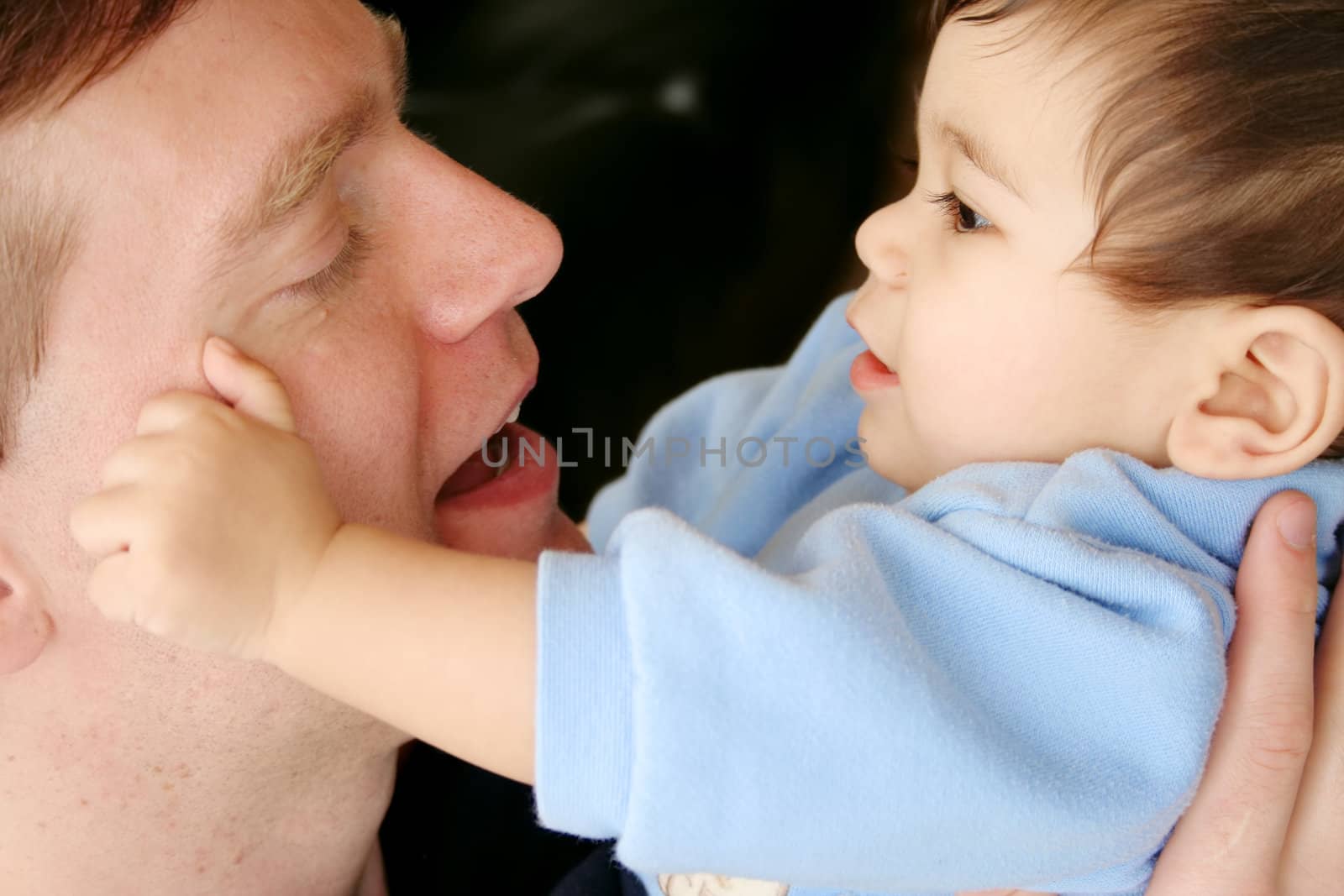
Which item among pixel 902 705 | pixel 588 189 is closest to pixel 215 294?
pixel 902 705

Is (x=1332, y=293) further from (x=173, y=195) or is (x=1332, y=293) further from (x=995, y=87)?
(x=173, y=195)

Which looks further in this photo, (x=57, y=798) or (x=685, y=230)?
(x=685, y=230)

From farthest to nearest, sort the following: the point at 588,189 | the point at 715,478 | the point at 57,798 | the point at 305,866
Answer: the point at 588,189 → the point at 715,478 → the point at 305,866 → the point at 57,798

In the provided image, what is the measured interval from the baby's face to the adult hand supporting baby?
0.13m

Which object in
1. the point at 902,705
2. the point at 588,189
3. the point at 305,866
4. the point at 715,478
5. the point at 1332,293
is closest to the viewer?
the point at 902,705

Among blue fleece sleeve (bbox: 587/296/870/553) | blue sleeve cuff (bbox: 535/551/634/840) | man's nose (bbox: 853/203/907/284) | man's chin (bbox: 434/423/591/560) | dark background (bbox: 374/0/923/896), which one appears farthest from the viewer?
dark background (bbox: 374/0/923/896)

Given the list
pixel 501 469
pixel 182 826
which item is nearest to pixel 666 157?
pixel 501 469

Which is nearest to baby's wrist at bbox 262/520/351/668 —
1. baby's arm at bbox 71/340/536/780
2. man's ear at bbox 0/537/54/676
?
baby's arm at bbox 71/340/536/780

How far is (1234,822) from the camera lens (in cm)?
103

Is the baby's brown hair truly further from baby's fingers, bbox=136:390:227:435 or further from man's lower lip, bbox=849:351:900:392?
baby's fingers, bbox=136:390:227:435

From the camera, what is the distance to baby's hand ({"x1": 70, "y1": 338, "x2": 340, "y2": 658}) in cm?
92

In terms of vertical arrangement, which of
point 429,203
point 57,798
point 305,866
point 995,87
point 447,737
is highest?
point 995,87

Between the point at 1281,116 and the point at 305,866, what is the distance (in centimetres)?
113

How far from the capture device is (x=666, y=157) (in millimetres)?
2184
